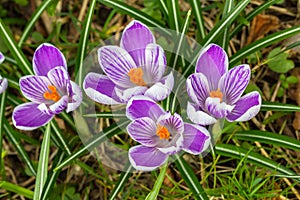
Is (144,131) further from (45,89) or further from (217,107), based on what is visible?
(45,89)

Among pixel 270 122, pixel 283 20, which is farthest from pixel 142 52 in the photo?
pixel 283 20

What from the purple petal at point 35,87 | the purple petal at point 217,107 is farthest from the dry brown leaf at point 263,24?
the purple petal at point 35,87

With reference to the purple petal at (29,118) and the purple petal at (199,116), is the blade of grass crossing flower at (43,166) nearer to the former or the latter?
the purple petal at (29,118)

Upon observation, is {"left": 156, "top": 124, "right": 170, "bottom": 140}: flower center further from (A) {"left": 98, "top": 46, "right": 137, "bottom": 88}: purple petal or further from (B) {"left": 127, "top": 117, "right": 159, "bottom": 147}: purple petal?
(A) {"left": 98, "top": 46, "right": 137, "bottom": 88}: purple petal

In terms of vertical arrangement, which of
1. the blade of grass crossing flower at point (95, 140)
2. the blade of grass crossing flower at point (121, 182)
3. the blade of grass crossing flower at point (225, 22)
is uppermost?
the blade of grass crossing flower at point (225, 22)

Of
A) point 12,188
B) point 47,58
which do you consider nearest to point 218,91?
point 47,58

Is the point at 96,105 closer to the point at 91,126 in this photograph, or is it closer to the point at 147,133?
the point at 91,126
